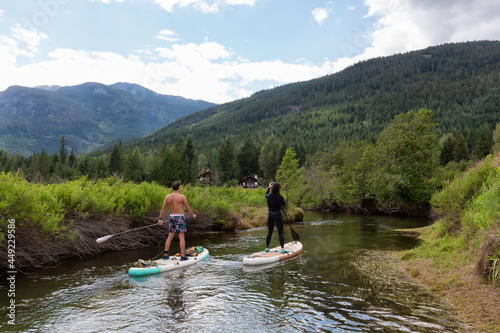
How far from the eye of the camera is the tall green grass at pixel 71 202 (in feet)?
30.6

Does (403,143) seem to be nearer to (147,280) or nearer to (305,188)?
(305,188)

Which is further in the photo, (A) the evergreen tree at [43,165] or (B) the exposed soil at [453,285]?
(A) the evergreen tree at [43,165]

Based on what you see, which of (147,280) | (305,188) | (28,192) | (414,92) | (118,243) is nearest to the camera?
(147,280)

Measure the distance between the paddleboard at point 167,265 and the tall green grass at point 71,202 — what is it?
10.7 feet

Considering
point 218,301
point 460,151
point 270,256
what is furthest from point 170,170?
point 460,151

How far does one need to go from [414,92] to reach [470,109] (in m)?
45.6

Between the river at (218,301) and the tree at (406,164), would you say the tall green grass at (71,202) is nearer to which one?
the river at (218,301)

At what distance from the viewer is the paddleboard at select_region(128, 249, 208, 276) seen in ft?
31.1

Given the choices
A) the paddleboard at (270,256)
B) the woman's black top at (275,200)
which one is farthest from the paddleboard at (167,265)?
the woman's black top at (275,200)

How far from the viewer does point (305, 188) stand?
5328 centimetres

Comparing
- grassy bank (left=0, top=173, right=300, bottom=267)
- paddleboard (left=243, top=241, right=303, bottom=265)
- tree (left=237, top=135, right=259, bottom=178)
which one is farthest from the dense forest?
paddleboard (left=243, top=241, right=303, bottom=265)

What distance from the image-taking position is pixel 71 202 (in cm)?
1209

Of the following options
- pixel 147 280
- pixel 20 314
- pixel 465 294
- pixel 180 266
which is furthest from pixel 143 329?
pixel 465 294

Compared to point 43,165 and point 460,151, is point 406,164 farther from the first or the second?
point 43,165
